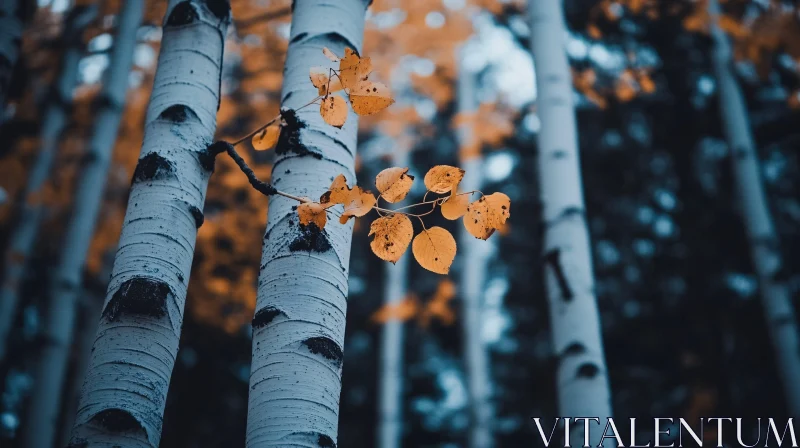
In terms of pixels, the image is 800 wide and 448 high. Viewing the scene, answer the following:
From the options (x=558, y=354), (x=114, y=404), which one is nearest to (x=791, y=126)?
(x=558, y=354)

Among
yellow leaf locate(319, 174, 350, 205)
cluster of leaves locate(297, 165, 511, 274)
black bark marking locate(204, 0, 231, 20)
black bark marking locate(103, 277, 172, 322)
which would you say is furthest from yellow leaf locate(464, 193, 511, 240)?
black bark marking locate(204, 0, 231, 20)

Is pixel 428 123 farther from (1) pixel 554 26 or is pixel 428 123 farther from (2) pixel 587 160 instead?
(1) pixel 554 26

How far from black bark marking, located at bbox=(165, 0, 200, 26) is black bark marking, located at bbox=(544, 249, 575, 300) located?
146cm

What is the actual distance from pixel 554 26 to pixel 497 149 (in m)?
4.59

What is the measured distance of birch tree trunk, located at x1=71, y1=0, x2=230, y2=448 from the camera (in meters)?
0.82

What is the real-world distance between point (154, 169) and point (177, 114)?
0.45 ft

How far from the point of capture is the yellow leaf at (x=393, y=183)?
3.05ft

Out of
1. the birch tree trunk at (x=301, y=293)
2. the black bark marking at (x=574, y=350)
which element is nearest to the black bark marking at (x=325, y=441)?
the birch tree trunk at (x=301, y=293)

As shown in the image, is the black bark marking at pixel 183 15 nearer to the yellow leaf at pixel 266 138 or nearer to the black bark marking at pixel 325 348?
the yellow leaf at pixel 266 138

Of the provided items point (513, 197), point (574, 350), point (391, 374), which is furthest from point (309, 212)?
point (513, 197)

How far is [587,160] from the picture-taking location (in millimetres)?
6164

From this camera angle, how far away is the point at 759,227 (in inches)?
144

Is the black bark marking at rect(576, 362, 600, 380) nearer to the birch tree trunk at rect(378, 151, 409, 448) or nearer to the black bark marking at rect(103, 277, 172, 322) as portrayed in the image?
the black bark marking at rect(103, 277, 172, 322)

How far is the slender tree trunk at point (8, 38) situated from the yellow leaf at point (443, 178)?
6.21 ft
